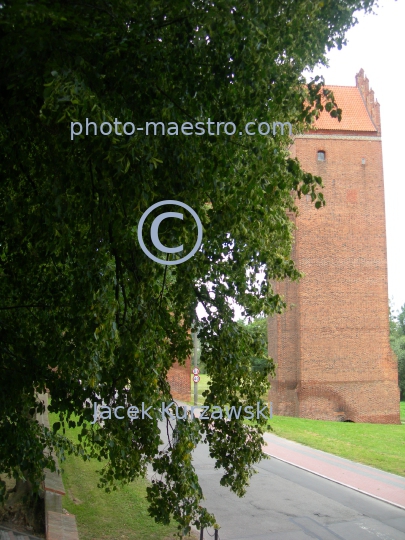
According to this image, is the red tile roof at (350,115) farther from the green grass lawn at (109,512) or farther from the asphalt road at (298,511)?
the green grass lawn at (109,512)

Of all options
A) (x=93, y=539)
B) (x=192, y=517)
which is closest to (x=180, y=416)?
(x=192, y=517)

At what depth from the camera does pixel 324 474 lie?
16812 millimetres

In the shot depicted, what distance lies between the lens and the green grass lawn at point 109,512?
10508 mm

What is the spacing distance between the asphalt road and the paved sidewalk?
1.54ft

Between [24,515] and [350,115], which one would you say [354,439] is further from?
[350,115]

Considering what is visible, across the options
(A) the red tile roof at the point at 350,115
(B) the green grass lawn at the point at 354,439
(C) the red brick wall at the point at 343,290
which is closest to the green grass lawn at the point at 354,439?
(B) the green grass lawn at the point at 354,439

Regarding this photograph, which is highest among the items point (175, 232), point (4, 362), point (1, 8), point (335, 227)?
point (335, 227)

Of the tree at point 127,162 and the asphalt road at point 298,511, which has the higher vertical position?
the tree at point 127,162

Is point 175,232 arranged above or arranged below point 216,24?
Result: below

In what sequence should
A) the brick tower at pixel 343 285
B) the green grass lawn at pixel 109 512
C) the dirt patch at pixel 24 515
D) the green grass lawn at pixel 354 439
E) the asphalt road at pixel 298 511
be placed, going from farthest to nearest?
the brick tower at pixel 343 285, the green grass lawn at pixel 354 439, the asphalt road at pixel 298 511, the green grass lawn at pixel 109 512, the dirt patch at pixel 24 515

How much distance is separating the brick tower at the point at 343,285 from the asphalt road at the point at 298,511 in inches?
609

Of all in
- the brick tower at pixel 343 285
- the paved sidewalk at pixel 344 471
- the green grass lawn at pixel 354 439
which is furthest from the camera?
the brick tower at pixel 343 285

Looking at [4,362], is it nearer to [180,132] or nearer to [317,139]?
[180,132]

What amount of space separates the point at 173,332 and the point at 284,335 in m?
26.9
